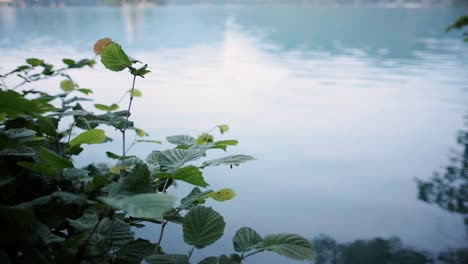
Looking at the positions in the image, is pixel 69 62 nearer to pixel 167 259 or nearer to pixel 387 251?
pixel 167 259

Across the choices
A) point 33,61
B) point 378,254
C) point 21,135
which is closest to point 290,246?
point 21,135

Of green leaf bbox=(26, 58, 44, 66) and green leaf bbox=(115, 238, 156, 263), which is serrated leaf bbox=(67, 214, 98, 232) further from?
green leaf bbox=(26, 58, 44, 66)

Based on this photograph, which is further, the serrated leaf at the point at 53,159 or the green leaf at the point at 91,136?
the green leaf at the point at 91,136

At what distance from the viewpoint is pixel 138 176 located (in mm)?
437

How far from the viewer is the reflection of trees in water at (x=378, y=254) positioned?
1.67 m

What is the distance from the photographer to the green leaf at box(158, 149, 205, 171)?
60 cm

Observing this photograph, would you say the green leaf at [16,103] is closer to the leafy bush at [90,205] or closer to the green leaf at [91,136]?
the leafy bush at [90,205]

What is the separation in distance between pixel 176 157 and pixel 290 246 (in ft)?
0.74

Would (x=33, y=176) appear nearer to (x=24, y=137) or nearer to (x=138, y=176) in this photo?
(x=24, y=137)

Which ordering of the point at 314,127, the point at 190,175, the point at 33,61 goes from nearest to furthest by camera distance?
the point at 190,175
the point at 33,61
the point at 314,127

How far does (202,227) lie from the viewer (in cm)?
56

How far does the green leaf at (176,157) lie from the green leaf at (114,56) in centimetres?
15

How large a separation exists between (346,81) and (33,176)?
5936 millimetres

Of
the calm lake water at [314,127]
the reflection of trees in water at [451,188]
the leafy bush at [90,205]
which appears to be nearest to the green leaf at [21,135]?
the leafy bush at [90,205]
